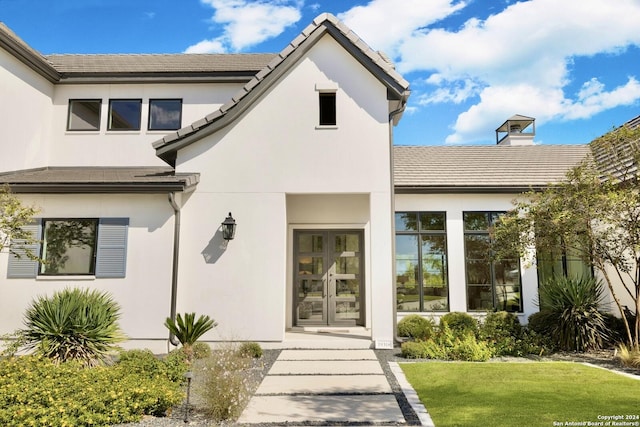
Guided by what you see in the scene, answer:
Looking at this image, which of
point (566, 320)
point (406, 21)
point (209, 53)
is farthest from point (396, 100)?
point (209, 53)

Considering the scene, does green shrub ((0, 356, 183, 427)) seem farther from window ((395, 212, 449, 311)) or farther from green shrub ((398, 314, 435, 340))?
window ((395, 212, 449, 311))

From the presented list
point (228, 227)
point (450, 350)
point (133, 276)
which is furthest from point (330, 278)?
point (133, 276)

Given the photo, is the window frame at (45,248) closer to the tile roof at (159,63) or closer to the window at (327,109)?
the tile roof at (159,63)

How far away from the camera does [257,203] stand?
10.3 m

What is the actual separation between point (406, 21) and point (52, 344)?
1451 cm

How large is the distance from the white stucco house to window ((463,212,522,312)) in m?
0.04

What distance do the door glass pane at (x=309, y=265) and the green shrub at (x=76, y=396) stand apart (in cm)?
611

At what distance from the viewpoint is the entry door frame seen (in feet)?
39.2

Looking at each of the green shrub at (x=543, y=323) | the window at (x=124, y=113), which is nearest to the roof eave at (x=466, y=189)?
the green shrub at (x=543, y=323)

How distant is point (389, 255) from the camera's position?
999 centimetres

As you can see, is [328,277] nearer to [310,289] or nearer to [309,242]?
[310,289]

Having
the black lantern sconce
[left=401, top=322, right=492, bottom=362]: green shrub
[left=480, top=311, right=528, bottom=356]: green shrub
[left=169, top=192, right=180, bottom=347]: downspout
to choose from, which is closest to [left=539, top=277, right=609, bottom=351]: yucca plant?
[left=480, top=311, right=528, bottom=356]: green shrub

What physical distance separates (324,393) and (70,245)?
25.0 feet

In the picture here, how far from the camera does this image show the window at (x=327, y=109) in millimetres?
10977
